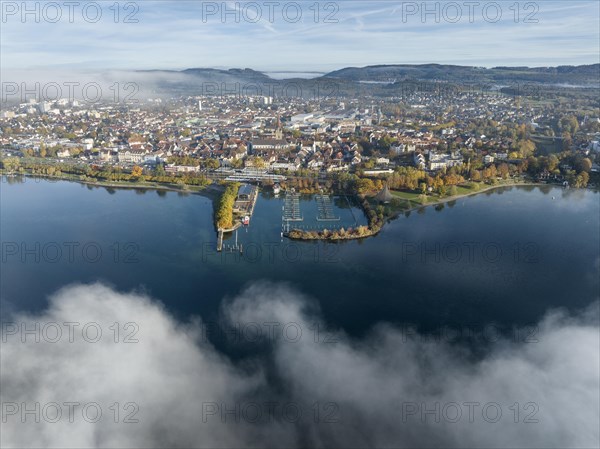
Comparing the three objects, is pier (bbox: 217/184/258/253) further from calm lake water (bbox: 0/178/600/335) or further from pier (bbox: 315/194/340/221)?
pier (bbox: 315/194/340/221)

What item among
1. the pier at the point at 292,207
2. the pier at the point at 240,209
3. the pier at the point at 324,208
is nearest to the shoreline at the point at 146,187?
the pier at the point at 240,209

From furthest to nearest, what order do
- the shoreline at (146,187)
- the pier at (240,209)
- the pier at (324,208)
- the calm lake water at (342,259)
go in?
the shoreline at (146,187) < the pier at (324,208) < the pier at (240,209) < the calm lake water at (342,259)

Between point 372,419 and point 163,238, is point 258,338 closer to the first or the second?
point 372,419

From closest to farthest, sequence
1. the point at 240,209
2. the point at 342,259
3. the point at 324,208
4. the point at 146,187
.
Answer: the point at 342,259 → the point at 240,209 → the point at 324,208 → the point at 146,187

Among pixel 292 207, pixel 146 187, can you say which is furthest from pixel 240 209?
pixel 146 187

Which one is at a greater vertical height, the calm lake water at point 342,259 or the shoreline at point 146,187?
the shoreline at point 146,187

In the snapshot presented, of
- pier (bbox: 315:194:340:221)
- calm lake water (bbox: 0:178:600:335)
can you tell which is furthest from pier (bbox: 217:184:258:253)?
pier (bbox: 315:194:340:221)

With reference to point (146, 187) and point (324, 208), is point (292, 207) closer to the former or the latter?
point (324, 208)

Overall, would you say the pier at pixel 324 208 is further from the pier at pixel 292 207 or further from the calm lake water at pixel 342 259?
the pier at pixel 292 207

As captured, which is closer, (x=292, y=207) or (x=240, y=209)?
(x=240, y=209)
